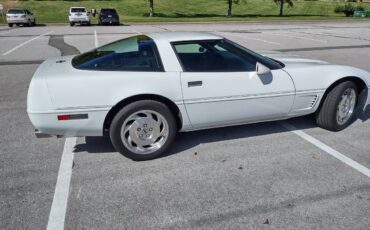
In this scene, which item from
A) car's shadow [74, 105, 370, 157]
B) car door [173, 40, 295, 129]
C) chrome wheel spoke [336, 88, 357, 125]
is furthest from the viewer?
chrome wheel spoke [336, 88, 357, 125]

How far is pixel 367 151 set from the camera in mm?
3779

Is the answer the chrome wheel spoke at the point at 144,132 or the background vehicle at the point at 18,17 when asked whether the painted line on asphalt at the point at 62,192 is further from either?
the background vehicle at the point at 18,17

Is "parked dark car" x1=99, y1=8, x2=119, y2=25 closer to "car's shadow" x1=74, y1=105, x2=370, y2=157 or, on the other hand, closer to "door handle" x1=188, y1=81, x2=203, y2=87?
"car's shadow" x1=74, y1=105, x2=370, y2=157

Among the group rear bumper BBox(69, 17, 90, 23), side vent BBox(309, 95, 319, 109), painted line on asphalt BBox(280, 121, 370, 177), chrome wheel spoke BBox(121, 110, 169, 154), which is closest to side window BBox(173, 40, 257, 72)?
chrome wheel spoke BBox(121, 110, 169, 154)

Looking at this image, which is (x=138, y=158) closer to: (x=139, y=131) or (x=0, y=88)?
(x=139, y=131)

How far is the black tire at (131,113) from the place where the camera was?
328 cm

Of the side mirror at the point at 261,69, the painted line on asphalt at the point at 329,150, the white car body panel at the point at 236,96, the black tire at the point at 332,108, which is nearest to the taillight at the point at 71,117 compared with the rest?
the white car body panel at the point at 236,96

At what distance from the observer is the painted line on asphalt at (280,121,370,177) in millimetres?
3369

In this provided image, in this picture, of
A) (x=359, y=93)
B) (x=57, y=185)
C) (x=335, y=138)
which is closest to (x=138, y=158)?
(x=57, y=185)

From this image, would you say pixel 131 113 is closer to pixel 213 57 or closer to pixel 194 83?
pixel 194 83

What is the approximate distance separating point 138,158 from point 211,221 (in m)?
1.25

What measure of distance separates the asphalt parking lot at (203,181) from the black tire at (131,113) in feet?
0.33

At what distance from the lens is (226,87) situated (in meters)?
3.56

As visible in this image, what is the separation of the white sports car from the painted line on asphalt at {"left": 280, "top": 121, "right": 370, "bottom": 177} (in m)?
0.34
